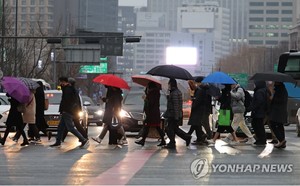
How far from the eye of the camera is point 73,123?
1883 cm

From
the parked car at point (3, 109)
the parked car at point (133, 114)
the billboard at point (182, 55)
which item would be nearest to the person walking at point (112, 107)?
A: the parked car at point (133, 114)

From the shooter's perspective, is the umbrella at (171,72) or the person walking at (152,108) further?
the umbrella at (171,72)

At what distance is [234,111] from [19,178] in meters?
9.17

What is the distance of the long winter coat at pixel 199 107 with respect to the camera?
19281mm

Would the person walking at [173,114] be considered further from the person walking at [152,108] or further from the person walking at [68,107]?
the person walking at [68,107]

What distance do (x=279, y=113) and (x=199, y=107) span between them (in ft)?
6.99

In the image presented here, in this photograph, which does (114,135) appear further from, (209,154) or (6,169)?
(6,169)

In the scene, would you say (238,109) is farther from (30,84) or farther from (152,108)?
(30,84)

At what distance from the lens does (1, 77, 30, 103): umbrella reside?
18797mm

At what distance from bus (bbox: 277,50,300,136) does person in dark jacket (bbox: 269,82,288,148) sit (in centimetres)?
1247

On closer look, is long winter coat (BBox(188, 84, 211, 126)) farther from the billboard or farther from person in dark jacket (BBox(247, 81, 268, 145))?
the billboard

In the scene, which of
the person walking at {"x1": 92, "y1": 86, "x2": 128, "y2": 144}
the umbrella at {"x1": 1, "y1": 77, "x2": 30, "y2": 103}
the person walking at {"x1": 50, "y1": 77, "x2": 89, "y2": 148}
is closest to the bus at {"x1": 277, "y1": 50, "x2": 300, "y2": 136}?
the person walking at {"x1": 92, "y1": 86, "x2": 128, "y2": 144}

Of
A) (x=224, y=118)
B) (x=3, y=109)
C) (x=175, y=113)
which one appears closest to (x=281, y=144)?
(x=224, y=118)

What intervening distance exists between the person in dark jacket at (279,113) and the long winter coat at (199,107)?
178cm
